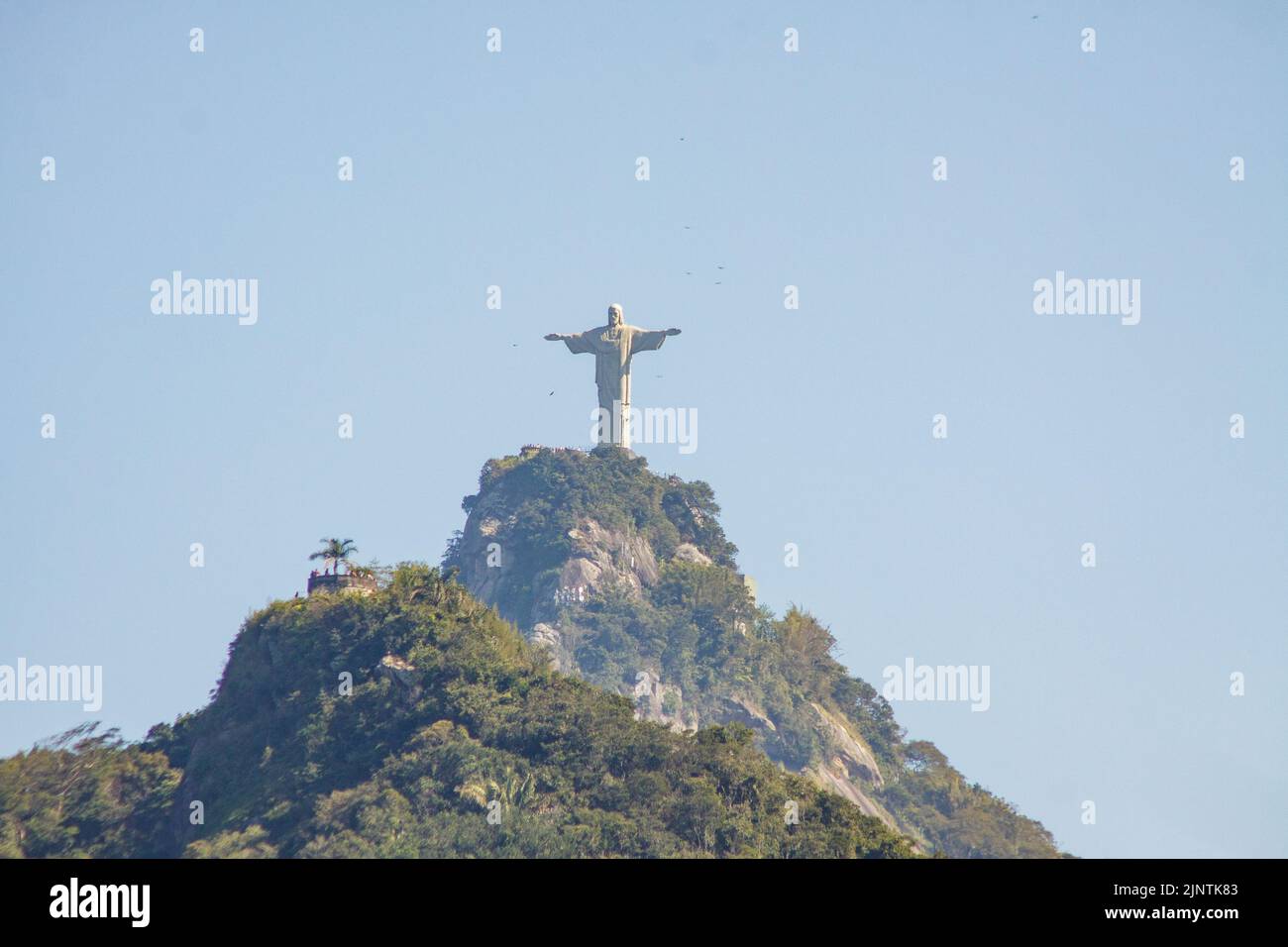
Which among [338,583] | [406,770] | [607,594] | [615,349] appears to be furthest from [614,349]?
[406,770]

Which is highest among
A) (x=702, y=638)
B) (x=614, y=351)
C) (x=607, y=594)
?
(x=614, y=351)

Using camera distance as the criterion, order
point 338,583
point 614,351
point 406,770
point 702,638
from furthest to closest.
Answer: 1. point 702,638
2. point 614,351
3. point 338,583
4. point 406,770

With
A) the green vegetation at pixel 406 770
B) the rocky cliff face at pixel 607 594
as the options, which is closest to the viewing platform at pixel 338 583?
the green vegetation at pixel 406 770

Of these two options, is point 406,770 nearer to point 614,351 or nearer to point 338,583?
point 338,583

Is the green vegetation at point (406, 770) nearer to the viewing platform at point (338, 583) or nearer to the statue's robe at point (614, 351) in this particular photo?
the viewing platform at point (338, 583)
